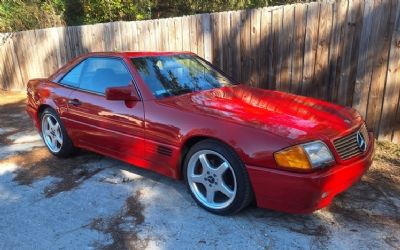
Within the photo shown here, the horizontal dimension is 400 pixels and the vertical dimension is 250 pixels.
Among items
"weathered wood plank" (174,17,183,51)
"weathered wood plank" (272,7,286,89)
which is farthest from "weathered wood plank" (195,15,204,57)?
"weathered wood plank" (272,7,286,89)

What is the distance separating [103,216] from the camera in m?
3.57

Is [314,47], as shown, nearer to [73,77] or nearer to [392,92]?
[392,92]

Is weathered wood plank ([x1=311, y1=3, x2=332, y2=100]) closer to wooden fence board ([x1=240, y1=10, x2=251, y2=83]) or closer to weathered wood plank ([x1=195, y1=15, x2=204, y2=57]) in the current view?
wooden fence board ([x1=240, y1=10, x2=251, y2=83])

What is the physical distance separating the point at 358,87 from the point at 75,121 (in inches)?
147

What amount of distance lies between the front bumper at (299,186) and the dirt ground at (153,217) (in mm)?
300

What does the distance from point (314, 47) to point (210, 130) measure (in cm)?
291

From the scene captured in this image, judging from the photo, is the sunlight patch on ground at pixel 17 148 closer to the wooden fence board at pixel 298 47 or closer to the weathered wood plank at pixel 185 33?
the weathered wood plank at pixel 185 33

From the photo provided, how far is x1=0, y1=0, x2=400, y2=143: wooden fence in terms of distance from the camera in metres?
5.01

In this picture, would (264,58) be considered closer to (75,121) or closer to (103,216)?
(75,121)

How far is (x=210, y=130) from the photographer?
331 cm

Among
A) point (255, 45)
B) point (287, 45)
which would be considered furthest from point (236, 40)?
point (287, 45)

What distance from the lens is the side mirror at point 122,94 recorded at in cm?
384

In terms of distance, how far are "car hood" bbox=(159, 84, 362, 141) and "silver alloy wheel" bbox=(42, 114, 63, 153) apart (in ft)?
6.74

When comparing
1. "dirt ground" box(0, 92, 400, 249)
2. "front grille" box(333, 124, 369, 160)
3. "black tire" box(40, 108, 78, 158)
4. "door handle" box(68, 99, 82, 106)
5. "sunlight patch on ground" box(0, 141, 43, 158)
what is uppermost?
"door handle" box(68, 99, 82, 106)
